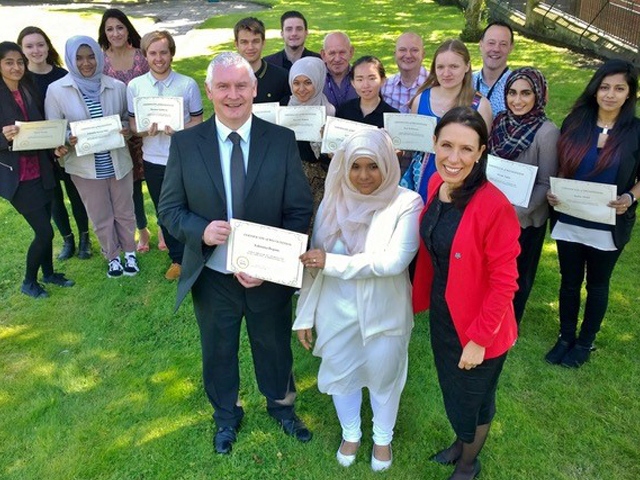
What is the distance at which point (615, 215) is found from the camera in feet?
11.7

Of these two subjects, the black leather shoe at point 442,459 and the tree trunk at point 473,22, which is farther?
the tree trunk at point 473,22

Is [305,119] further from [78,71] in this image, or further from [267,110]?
[78,71]

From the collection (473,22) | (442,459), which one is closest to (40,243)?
(442,459)

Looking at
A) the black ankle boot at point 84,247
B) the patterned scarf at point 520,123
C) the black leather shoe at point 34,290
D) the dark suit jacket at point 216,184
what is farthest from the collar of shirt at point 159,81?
the patterned scarf at point 520,123

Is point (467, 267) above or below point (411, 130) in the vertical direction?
below

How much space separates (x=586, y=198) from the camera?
3535 mm

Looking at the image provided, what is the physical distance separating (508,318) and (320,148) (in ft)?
8.04

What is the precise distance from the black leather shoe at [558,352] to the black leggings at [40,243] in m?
4.73

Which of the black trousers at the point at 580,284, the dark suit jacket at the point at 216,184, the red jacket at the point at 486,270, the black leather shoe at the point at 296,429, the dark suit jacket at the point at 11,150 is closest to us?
the red jacket at the point at 486,270

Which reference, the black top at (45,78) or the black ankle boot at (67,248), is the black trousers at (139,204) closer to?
the black ankle boot at (67,248)

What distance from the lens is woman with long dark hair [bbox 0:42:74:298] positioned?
4559mm

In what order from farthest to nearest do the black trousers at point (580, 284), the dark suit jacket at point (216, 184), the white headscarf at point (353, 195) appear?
the black trousers at point (580, 284) < the dark suit jacket at point (216, 184) < the white headscarf at point (353, 195)

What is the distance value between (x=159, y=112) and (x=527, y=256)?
3433 millimetres

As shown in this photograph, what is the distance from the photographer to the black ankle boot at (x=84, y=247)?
6.04 metres
